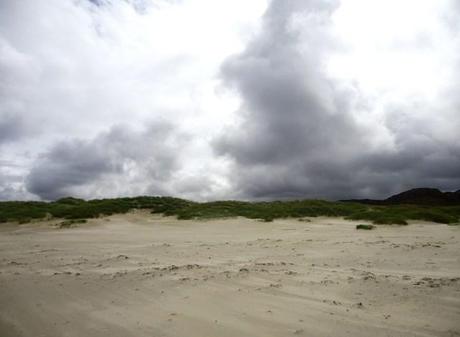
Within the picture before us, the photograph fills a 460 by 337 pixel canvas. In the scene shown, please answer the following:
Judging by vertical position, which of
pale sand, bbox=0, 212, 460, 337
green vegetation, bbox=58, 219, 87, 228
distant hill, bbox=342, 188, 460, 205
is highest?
distant hill, bbox=342, 188, 460, 205

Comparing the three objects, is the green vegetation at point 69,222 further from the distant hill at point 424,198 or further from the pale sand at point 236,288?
the distant hill at point 424,198

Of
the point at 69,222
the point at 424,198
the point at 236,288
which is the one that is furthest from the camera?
the point at 424,198

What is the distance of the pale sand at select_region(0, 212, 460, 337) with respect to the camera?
549 cm

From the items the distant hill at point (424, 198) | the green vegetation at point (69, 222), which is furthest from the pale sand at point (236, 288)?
the distant hill at point (424, 198)

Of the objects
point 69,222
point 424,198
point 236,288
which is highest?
point 424,198

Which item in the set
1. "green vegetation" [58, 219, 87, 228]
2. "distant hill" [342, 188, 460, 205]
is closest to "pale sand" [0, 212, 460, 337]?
"green vegetation" [58, 219, 87, 228]

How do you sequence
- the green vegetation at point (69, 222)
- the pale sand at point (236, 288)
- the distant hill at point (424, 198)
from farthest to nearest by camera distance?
the distant hill at point (424, 198), the green vegetation at point (69, 222), the pale sand at point (236, 288)

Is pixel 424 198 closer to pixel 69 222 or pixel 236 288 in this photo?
pixel 69 222

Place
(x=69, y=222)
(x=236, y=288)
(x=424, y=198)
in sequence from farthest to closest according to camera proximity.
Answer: (x=424, y=198)
(x=69, y=222)
(x=236, y=288)

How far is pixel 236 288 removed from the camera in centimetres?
732

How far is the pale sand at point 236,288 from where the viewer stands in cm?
549

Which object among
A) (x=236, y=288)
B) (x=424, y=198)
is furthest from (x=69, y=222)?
(x=424, y=198)

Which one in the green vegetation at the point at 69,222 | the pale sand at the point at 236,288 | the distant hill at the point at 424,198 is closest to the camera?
the pale sand at the point at 236,288

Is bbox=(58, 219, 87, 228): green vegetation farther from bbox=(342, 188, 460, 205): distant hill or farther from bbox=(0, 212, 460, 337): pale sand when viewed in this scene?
bbox=(342, 188, 460, 205): distant hill
